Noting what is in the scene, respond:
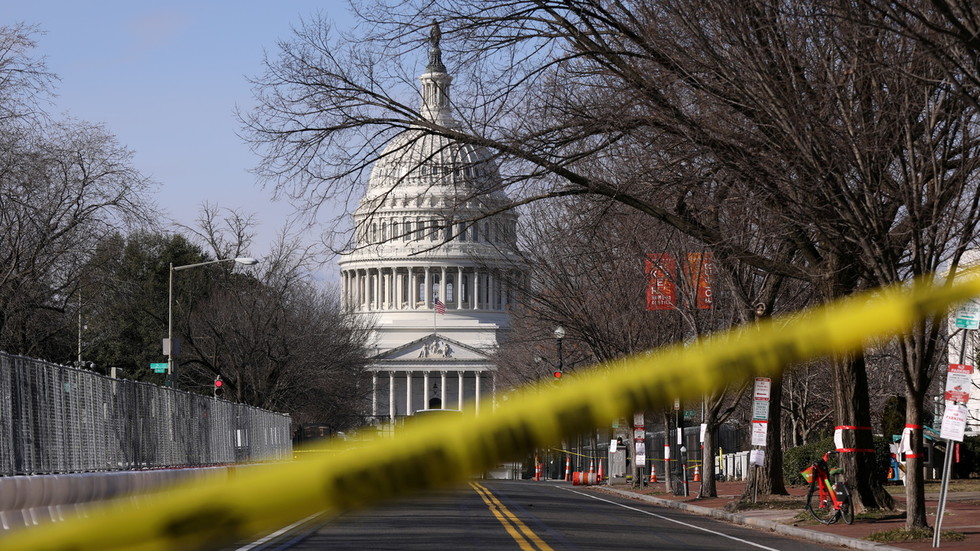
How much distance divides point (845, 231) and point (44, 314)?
33786 mm

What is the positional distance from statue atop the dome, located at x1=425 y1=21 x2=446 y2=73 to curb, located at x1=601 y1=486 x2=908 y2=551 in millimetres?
9499

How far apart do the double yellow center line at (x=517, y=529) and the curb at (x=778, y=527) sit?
4.66 meters

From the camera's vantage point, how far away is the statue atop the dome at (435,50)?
2088 cm

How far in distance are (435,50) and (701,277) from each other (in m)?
17.4

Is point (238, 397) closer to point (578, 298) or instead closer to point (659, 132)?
point (578, 298)

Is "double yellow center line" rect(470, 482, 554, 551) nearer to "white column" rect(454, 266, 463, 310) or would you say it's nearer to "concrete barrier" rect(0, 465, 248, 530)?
"concrete barrier" rect(0, 465, 248, 530)

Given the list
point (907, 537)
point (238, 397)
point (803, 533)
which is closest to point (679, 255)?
point (803, 533)

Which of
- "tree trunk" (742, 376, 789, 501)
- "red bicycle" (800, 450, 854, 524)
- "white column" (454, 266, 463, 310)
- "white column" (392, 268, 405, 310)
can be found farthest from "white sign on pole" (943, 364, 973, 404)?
"white column" (392, 268, 405, 310)

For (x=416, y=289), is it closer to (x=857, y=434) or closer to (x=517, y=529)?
(x=857, y=434)

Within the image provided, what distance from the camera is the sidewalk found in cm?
2058

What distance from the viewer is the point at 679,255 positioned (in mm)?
36750

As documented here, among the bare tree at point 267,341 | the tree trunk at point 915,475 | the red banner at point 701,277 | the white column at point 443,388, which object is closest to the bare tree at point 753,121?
the tree trunk at point 915,475

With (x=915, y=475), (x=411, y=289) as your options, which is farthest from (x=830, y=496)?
(x=411, y=289)

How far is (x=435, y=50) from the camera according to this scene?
21438 mm
